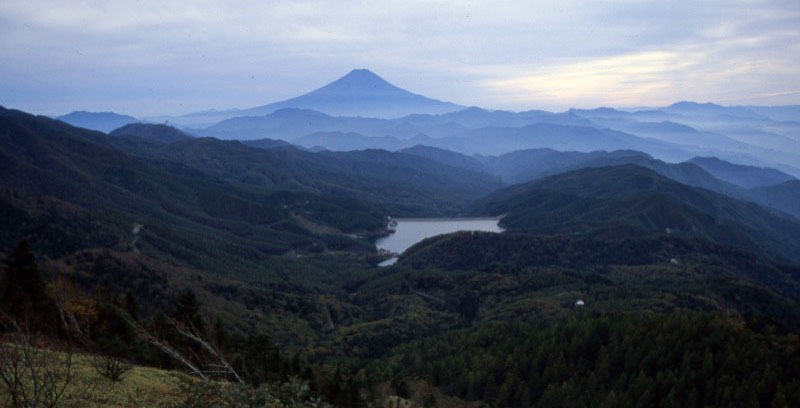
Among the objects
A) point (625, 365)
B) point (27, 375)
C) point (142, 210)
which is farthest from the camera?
point (142, 210)

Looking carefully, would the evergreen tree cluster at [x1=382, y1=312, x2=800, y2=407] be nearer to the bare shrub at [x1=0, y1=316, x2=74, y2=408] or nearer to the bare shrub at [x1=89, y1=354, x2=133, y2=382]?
the bare shrub at [x1=89, y1=354, x2=133, y2=382]

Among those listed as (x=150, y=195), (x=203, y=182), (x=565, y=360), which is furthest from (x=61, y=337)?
(x=203, y=182)

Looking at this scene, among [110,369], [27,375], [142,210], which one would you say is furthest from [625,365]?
[142,210]

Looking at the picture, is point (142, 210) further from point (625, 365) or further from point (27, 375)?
point (27, 375)

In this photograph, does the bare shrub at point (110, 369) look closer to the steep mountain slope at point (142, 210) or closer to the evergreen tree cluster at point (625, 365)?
the evergreen tree cluster at point (625, 365)

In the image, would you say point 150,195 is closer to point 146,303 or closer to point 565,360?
point 146,303

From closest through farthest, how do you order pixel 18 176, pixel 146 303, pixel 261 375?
pixel 261 375
pixel 146 303
pixel 18 176

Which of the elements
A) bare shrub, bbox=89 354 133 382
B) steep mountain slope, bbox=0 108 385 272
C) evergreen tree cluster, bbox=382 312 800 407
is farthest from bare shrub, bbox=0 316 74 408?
steep mountain slope, bbox=0 108 385 272

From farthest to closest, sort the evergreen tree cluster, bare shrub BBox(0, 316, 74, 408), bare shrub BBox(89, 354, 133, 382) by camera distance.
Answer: the evergreen tree cluster < bare shrub BBox(89, 354, 133, 382) < bare shrub BBox(0, 316, 74, 408)

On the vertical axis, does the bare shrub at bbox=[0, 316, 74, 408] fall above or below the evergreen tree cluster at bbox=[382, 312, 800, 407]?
above

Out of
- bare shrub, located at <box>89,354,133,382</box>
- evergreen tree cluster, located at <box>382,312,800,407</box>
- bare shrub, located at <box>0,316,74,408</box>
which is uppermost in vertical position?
bare shrub, located at <box>0,316,74,408</box>

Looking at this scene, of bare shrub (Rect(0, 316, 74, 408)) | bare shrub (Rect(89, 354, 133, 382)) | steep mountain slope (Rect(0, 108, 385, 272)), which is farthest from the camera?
steep mountain slope (Rect(0, 108, 385, 272))
